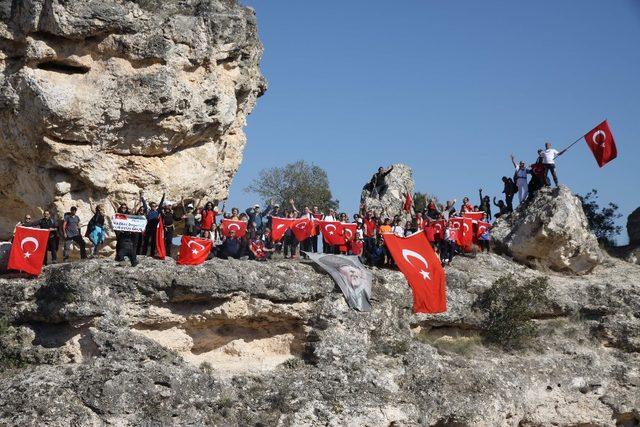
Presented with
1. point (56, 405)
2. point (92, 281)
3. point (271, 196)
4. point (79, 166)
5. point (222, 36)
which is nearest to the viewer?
point (56, 405)

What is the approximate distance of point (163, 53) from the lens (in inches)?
966

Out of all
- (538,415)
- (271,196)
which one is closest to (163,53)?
(538,415)

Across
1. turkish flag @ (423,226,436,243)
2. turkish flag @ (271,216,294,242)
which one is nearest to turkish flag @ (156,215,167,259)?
turkish flag @ (271,216,294,242)

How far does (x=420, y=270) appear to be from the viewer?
82.7 feet

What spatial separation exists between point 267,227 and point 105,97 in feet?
18.5

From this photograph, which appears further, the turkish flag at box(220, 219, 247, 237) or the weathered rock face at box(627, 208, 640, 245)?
the weathered rock face at box(627, 208, 640, 245)

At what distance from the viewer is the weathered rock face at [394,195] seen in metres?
30.8

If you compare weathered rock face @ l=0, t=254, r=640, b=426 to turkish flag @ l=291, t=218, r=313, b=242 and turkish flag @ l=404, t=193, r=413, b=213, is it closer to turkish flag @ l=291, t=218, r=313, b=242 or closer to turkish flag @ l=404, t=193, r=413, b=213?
turkish flag @ l=291, t=218, r=313, b=242

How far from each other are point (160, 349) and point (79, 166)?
5691 mm

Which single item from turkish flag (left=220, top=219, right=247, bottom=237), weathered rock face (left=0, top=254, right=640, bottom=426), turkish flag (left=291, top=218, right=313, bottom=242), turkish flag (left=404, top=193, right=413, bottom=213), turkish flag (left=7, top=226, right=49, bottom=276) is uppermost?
turkish flag (left=404, top=193, right=413, bottom=213)

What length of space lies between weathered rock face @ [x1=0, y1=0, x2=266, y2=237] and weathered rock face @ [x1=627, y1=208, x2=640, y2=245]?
15064mm

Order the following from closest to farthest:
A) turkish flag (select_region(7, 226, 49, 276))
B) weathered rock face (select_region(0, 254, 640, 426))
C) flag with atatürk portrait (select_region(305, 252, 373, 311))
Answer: weathered rock face (select_region(0, 254, 640, 426)), turkish flag (select_region(7, 226, 49, 276)), flag with atatürk portrait (select_region(305, 252, 373, 311))

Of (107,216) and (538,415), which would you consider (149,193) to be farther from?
(538,415)

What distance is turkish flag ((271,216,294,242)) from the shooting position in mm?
26250
